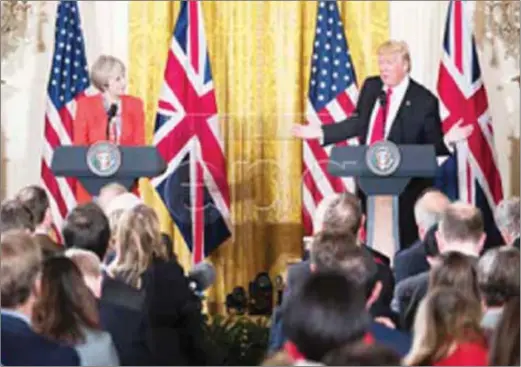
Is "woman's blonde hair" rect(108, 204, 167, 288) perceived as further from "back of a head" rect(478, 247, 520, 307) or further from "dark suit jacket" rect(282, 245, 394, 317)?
"back of a head" rect(478, 247, 520, 307)

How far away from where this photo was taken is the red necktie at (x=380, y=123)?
7746 millimetres

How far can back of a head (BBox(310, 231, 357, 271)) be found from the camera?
4.04 metres

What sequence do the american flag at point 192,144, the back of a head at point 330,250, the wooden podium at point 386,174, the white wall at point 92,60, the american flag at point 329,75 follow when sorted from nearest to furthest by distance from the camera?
the back of a head at point 330,250 < the wooden podium at point 386,174 < the american flag at point 192,144 < the american flag at point 329,75 < the white wall at point 92,60

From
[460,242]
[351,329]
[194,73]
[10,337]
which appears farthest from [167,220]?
[351,329]

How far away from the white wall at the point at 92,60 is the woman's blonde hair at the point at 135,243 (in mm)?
5471

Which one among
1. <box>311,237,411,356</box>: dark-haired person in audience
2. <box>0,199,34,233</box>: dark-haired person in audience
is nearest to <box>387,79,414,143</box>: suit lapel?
<box>0,199,34,233</box>: dark-haired person in audience

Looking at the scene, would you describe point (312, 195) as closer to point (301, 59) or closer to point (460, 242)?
point (301, 59)

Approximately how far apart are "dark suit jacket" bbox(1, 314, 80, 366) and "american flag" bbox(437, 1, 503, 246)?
5354 millimetres

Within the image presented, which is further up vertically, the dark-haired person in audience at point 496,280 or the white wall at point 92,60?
the white wall at point 92,60

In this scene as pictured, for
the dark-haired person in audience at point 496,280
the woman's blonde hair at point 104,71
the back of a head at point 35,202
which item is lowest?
the dark-haired person in audience at point 496,280

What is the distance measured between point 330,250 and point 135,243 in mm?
1093

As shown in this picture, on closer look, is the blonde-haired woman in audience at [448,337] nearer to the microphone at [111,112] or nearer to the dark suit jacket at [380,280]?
the dark suit jacket at [380,280]

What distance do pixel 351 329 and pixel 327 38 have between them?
6.73 meters

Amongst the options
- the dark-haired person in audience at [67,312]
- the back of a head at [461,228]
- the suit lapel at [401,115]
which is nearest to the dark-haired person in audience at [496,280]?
the back of a head at [461,228]
